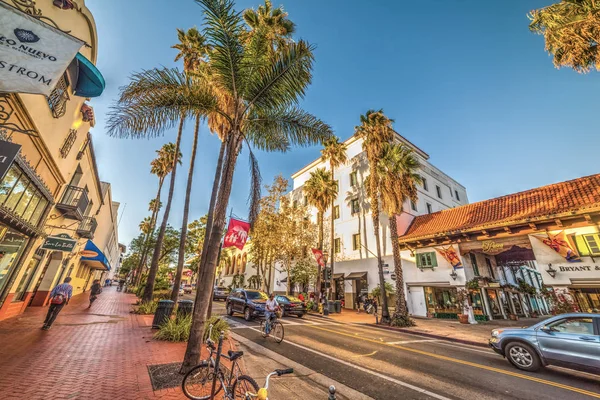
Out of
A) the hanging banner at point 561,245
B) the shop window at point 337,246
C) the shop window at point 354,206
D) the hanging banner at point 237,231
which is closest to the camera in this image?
the hanging banner at point 237,231

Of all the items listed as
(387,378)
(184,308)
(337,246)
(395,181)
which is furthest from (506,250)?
(184,308)

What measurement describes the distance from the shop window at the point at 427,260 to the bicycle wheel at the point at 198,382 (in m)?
19.2

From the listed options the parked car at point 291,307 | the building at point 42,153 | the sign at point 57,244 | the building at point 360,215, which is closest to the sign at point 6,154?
the building at point 42,153

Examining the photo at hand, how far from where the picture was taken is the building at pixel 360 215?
79.5 feet

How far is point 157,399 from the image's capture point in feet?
12.6

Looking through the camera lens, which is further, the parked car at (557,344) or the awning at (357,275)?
the awning at (357,275)

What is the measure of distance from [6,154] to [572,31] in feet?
64.1

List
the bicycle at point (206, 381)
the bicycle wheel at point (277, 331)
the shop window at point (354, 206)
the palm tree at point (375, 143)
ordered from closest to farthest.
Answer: the bicycle at point (206, 381) < the bicycle wheel at point (277, 331) < the palm tree at point (375, 143) < the shop window at point (354, 206)

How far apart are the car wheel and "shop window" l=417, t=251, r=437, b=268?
1268 cm

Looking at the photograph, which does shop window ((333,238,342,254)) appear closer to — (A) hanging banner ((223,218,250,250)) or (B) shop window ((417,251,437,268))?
(B) shop window ((417,251,437,268))

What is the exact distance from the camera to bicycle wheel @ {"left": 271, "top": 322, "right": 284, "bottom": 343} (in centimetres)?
941

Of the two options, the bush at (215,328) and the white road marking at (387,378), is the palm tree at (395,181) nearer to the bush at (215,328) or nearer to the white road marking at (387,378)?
the white road marking at (387,378)

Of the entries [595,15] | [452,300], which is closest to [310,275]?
[452,300]

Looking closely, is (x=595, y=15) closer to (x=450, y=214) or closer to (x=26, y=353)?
(x=450, y=214)
